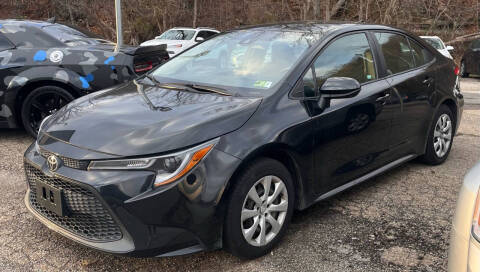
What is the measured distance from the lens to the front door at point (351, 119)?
3.20m

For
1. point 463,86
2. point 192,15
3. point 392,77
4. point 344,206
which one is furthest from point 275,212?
point 192,15

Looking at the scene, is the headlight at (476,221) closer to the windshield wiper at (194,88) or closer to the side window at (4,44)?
the windshield wiper at (194,88)

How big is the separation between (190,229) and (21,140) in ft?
12.9

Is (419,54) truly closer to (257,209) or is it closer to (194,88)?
(194,88)

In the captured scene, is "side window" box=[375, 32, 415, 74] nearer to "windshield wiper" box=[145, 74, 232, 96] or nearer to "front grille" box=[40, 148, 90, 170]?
"windshield wiper" box=[145, 74, 232, 96]

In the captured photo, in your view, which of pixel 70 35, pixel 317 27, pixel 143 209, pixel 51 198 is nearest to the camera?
pixel 143 209

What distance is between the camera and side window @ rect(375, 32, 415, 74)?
3982 millimetres

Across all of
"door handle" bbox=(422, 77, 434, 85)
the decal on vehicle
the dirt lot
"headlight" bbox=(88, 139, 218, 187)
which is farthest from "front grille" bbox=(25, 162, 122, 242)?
"door handle" bbox=(422, 77, 434, 85)

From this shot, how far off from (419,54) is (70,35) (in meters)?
4.25

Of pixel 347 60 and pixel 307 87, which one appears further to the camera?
pixel 347 60

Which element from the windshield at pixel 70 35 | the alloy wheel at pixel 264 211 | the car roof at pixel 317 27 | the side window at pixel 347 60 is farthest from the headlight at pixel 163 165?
the windshield at pixel 70 35

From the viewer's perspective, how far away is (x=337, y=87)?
312cm

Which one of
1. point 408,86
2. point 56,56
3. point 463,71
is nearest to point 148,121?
point 408,86

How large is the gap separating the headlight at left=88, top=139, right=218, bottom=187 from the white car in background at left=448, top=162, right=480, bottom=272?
4.41 ft
